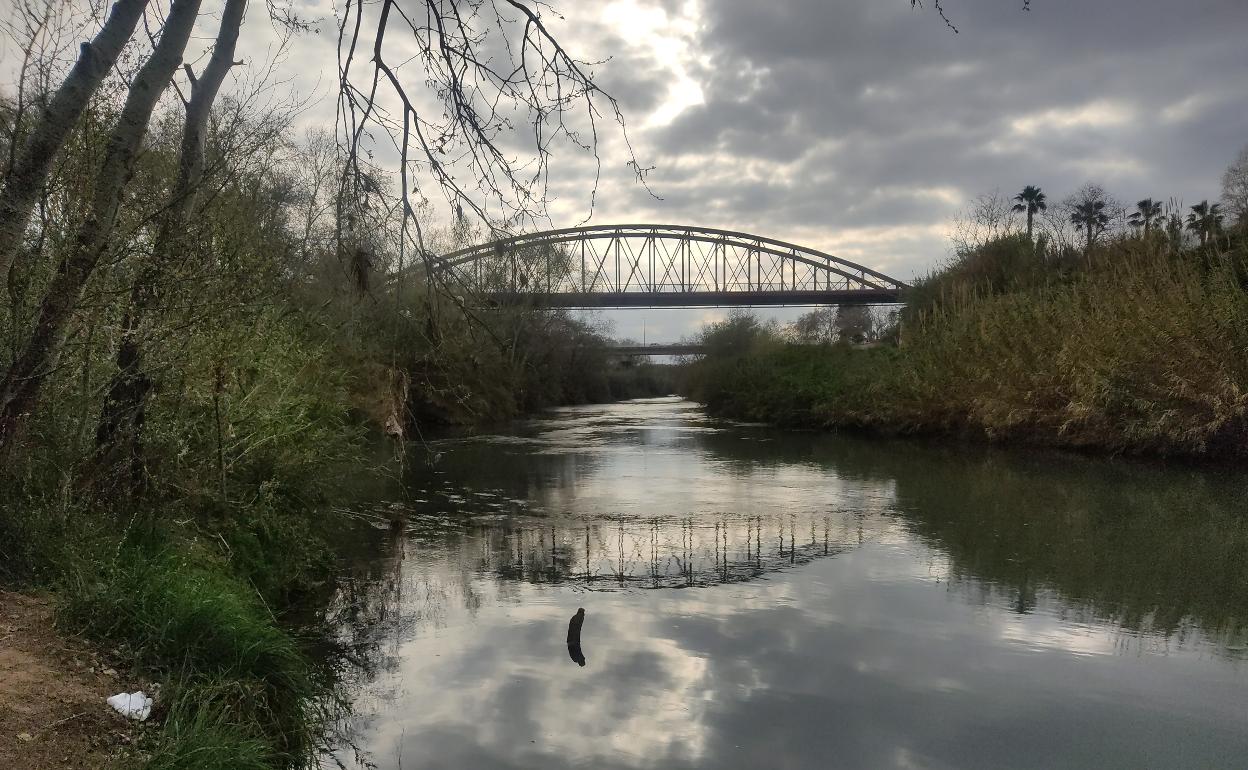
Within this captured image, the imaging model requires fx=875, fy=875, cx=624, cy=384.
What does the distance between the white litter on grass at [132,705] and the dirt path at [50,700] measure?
38 millimetres

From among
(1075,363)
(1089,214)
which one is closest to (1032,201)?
(1089,214)

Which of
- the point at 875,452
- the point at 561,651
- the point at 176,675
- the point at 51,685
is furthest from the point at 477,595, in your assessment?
the point at 875,452

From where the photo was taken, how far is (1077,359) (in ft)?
53.5

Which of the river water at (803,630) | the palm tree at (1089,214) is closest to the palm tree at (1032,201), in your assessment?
the palm tree at (1089,214)

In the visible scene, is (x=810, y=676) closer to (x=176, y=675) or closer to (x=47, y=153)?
(x=176, y=675)

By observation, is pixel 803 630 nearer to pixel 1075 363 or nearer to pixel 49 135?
pixel 49 135

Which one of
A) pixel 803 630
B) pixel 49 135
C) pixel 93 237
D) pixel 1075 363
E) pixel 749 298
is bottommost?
pixel 803 630

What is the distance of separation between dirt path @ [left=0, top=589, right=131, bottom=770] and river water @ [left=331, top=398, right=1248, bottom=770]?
129 centimetres

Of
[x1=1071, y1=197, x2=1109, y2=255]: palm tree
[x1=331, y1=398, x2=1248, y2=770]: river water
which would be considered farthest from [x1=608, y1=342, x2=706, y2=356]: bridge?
[x1=331, y1=398, x2=1248, y2=770]: river water

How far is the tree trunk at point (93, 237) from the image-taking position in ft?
13.6

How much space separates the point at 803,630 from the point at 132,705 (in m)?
4.12

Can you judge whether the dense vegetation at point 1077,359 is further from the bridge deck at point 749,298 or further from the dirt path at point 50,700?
the bridge deck at point 749,298

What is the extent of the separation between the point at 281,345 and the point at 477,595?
8.96ft

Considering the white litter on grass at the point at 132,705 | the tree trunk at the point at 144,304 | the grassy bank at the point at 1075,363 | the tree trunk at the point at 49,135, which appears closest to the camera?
the white litter on grass at the point at 132,705
